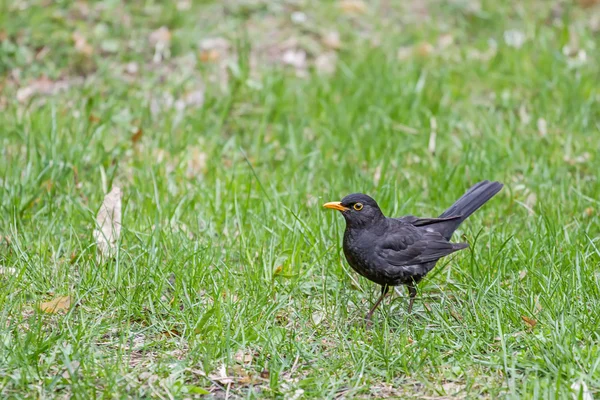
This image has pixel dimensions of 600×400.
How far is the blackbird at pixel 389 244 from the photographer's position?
4.39 m

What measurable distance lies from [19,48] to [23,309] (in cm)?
394

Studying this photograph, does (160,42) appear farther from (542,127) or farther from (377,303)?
(377,303)

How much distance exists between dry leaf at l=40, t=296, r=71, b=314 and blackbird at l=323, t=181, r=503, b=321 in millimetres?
1549

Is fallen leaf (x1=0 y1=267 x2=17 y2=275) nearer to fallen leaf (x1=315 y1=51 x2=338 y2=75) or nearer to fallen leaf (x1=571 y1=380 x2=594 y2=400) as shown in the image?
fallen leaf (x1=571 y1=380 x2=594 y2=400)

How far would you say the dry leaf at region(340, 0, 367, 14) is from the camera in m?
8.59

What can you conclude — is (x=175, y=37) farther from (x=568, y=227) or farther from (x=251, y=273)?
(x=568, y=227)

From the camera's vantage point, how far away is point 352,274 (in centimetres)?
486

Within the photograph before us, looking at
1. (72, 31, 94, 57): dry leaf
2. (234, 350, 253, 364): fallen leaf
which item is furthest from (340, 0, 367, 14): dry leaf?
(234, 350, 253, 364): fallen leaf

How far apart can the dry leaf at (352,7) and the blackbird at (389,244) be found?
437 cm

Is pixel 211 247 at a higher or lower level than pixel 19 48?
lower

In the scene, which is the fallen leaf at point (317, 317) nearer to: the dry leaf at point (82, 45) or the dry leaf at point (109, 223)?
the dry leaf at point (109, 223)

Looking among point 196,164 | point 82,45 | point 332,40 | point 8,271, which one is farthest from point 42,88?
point 8,271

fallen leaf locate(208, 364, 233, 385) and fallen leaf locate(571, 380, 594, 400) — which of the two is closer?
fallen leaf locate(571, 380, 594, 400)

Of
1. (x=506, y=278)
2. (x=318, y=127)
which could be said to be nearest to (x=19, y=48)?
(x=318, y=127)
